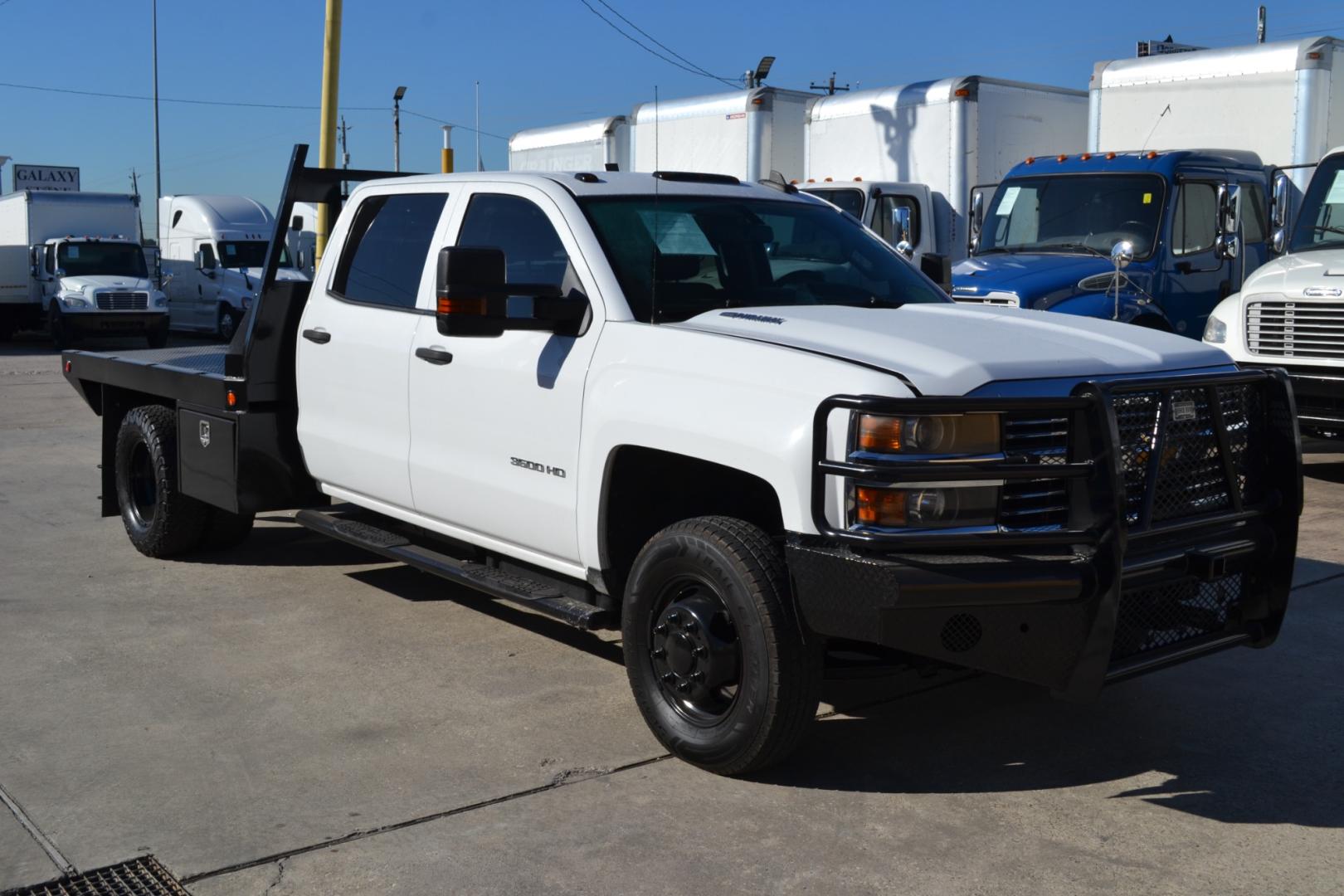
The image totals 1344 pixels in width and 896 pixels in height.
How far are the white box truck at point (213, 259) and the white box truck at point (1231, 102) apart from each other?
17.8 metres

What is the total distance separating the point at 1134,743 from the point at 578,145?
1436 cm

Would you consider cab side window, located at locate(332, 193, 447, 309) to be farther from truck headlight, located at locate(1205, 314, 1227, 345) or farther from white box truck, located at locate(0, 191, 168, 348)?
white box truck, located at locate(0, 191, 168, 348)

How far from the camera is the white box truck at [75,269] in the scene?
25781 millimetres

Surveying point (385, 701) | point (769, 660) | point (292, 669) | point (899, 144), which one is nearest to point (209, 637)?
point (292, 669)

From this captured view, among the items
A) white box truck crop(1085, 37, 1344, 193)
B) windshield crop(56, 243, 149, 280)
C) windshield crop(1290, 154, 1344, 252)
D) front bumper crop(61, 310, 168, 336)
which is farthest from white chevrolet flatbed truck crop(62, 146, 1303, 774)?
windshield crop(56, 243, 149, 280)

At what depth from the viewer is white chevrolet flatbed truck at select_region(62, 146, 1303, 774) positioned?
4.00 m

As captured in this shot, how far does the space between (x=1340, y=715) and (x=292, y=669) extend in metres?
3.90

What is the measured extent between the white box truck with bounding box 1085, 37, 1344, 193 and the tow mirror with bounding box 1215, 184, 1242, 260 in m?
0.52

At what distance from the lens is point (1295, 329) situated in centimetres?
973

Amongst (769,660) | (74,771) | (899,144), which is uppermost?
(899,144)

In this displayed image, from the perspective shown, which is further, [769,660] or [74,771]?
[74,771]

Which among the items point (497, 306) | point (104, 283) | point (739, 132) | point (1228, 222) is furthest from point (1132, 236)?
point (104, 283)

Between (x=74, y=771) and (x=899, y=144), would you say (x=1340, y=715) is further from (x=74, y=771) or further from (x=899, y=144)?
(x=899, y=144)

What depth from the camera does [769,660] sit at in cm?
423
